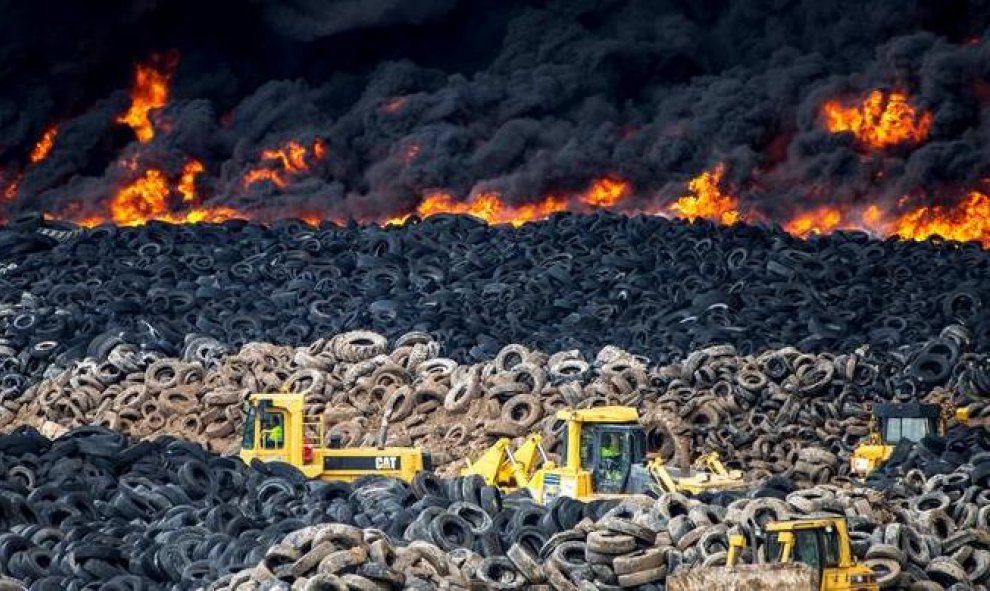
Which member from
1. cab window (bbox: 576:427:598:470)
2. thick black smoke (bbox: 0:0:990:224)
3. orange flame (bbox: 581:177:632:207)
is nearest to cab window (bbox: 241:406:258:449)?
cab window (bbox: 576:427:598:470)

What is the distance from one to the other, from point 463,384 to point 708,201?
23763mm

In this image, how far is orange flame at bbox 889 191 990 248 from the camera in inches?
2046

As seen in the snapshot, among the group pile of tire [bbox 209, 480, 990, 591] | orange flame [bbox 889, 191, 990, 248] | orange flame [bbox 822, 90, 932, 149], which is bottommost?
pile of tire [bbox 209, 480, 990, 591]

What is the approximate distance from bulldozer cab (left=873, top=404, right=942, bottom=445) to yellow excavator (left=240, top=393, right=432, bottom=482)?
7965 mm

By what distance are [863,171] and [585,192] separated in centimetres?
922

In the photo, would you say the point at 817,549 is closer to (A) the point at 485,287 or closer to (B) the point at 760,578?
(B) the point at 760,578

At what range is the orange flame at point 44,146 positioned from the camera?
206ft

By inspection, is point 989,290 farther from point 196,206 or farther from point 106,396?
point 196,206

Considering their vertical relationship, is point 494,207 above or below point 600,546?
above

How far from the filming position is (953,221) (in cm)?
5219

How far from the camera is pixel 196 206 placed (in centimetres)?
6047

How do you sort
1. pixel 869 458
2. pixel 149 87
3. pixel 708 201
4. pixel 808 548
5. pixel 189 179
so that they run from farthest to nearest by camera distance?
pixel 149 87 → pixel 189 179 → pixel 708 201 → pixel 869 458 → pixel 808 548

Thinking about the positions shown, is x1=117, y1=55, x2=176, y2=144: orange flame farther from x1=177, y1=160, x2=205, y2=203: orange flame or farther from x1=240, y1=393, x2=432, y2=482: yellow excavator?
x1=240, y1=393, x2=432, y2=482: yellow excavator

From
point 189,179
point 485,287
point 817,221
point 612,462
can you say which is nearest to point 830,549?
point 612,462
